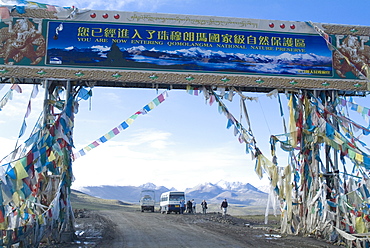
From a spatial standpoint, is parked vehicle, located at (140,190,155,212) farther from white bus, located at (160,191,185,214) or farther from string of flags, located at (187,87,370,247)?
string of flags, located at (187,87,370,247)

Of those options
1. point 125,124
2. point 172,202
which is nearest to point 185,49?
point 125,124

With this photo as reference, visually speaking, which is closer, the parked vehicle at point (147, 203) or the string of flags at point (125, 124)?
the string of flags at point (125, 124)

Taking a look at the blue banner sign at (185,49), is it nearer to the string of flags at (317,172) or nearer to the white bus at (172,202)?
the string of flags at (317,172)

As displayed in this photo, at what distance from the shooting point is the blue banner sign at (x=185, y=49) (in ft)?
46.8

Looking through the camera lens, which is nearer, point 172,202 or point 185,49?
point 185,49

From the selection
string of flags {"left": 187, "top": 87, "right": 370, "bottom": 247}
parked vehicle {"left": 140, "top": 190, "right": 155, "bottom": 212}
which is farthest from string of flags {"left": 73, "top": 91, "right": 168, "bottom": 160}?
parked vehicle {"left": 140, "top": 190, "right": 155, "bottom": 212}

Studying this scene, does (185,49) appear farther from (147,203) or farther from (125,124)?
(147,203)

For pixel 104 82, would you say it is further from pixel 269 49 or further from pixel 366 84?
pixel 366 84

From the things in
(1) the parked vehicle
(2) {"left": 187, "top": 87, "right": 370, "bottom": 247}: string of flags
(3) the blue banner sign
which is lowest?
(1) the parked vehicle

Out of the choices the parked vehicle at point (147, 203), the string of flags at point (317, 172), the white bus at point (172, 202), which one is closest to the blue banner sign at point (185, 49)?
the string of flags at point (317, 172)

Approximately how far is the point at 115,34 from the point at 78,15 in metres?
1.52

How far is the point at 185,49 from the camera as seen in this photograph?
14750mm

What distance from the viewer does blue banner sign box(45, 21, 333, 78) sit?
1427 centimetres

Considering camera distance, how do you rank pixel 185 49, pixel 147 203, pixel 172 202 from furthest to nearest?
pixel 147 203 → pixel 172 202 → pixel 185 49
